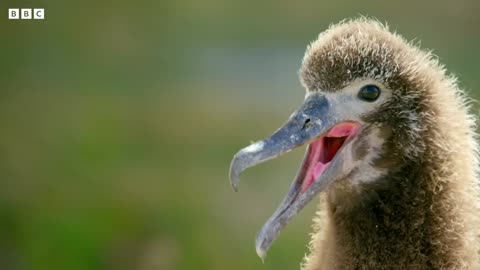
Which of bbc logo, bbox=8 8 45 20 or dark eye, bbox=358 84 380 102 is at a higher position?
bbc logo, bbox=8 8 45 20

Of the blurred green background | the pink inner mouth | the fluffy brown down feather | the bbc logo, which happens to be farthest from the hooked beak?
the bbc logo

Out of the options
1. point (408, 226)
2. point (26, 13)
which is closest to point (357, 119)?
point (408, 226)

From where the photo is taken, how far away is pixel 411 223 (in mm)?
4180

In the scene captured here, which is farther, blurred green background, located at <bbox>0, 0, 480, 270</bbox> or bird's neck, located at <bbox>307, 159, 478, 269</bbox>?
blurred green background, located at <bbox>0, 0, 480, 270</bbox>

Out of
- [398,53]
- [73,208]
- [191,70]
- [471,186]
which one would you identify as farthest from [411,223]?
[191,70]

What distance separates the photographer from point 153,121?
9.23 metres

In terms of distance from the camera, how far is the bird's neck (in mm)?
4164

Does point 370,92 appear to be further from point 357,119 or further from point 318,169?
point 318,169

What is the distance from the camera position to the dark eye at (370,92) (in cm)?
421

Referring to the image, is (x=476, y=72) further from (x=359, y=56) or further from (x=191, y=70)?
(x=359, y=56)

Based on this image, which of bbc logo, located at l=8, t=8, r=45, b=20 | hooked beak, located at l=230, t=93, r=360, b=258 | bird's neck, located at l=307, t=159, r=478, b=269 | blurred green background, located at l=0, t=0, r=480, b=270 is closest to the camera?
hooked beak, located at l=230, t=93, r=360, b=258

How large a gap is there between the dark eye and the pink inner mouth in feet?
0.38

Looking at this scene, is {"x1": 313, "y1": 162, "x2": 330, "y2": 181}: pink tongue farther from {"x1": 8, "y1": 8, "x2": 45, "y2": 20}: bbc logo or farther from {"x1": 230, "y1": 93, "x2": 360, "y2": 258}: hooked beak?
{"x1": 8, "y1": 8, "x2": 45, "y2": 20}: bbc logo

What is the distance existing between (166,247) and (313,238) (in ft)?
11.6
